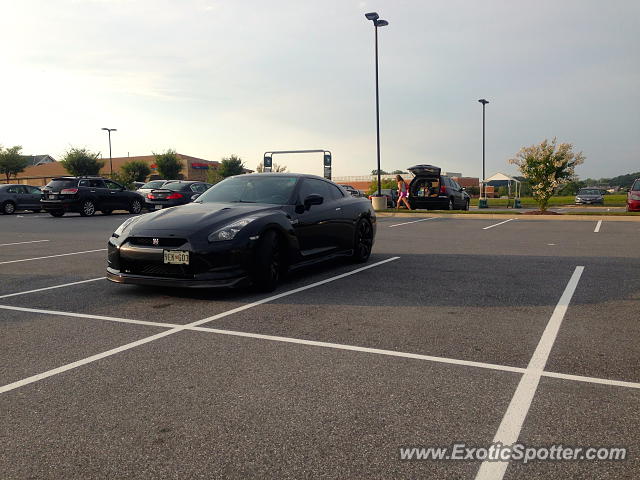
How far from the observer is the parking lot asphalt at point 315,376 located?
2500 mm

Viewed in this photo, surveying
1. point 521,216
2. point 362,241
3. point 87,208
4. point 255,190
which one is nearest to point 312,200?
point 255,190

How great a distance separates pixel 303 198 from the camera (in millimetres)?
7402

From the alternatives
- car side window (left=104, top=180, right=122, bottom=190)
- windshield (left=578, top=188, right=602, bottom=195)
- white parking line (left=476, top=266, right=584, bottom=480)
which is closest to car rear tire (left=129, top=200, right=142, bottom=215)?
car side window (left=104, top=180, right=122, bottom=190)

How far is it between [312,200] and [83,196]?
690 inches

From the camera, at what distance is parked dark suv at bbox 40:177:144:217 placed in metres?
21.5

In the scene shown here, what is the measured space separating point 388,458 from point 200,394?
1279 mm

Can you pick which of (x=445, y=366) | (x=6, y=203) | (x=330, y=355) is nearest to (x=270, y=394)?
(x=330, y=355)

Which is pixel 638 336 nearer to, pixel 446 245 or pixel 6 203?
pixel 446 245

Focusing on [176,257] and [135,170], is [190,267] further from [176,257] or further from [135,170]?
[135,170]

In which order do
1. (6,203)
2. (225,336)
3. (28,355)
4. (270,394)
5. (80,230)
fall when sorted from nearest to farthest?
(270,394) → (28,355) → (225,336) → (80,230) → (6,203)

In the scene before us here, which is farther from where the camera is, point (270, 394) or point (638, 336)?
point (638, 336)

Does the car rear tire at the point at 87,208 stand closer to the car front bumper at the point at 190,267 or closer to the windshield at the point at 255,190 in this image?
the windshield at the point at 255,190

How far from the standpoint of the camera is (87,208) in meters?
22.1

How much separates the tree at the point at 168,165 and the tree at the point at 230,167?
5934 mm
